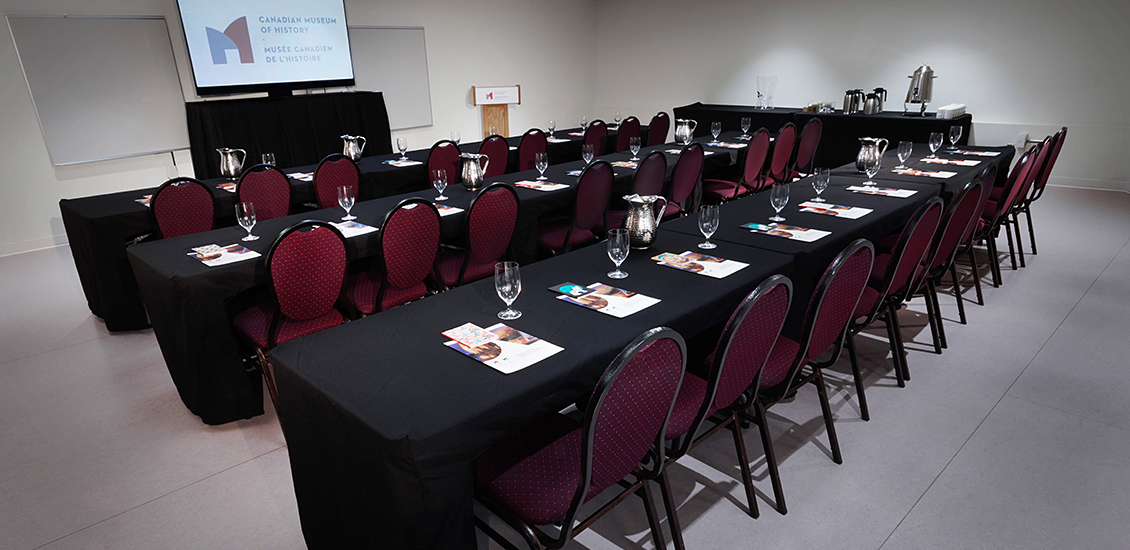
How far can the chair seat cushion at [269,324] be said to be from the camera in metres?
2.72

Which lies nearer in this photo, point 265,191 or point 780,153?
point 265,191

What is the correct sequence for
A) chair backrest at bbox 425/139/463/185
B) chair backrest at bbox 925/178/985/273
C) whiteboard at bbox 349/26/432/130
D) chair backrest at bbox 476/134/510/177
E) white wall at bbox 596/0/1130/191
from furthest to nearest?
whiteboard at bbox 349/26/432/130
white wall at bbox 596/0/1130/191
chair backrest at bbox 476/134/510/177
chair backrest at bbox 425/139/463/185
chair backrest at bbox 925/178/985/273

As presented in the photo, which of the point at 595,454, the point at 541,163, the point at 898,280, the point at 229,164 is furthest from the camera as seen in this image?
the point at 229,164

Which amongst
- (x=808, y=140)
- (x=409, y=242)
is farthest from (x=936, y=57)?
(x=409, y=242)

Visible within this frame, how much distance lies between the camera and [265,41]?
7.21 meters

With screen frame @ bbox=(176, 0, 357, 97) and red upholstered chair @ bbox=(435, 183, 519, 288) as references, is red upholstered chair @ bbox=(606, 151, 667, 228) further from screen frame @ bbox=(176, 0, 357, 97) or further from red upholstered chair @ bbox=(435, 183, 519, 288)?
screen frame @ bbox=(176, 0, 357, 97)

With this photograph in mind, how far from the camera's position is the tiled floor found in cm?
210

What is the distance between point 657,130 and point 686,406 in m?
6.10

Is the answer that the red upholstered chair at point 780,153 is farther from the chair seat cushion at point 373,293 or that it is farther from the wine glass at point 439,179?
the chair seat cushion at point 373,293

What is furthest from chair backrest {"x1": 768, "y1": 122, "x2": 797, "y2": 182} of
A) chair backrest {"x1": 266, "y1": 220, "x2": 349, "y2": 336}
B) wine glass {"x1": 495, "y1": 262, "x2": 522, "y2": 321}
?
wine glass {"x1": 495, "y1": 262, "x2": 522, "y2": 321}

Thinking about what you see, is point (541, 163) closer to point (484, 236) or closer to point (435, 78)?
point (484, 236)

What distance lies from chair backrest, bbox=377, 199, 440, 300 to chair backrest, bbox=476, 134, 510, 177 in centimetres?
267

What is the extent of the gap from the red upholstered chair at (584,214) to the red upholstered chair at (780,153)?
2.38 m

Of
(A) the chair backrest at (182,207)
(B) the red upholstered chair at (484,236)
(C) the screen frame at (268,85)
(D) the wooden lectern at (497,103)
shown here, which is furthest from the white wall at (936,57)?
(A) the chair backrest at (182,207)
